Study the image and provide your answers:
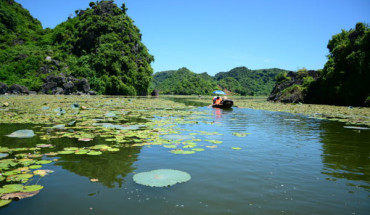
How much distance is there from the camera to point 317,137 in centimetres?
750

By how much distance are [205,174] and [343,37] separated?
41.3 metres

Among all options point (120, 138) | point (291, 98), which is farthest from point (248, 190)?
point (291, 98)

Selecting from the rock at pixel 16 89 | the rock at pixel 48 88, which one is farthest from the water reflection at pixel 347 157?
the rock at pixel 48 88

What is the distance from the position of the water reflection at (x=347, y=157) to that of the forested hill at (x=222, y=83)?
102523 millimetres

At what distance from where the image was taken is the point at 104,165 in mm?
4086

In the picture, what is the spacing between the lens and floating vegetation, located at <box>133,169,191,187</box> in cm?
317

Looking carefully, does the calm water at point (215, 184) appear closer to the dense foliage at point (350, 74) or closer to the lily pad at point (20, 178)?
the lily pad at point (20, 178)

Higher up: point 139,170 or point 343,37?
point 343,37

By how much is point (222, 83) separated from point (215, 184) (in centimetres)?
13415

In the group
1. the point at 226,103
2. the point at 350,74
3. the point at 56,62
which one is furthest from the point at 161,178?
the point at 56,62

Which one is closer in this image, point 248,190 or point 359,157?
point 248,190

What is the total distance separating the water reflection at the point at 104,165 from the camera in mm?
3543

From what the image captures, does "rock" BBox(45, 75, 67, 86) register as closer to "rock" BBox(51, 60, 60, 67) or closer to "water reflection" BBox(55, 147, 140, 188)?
"rock" BBox(51, 60, 60, 67)

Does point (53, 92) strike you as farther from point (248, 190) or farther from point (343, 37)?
point (343, 37)
